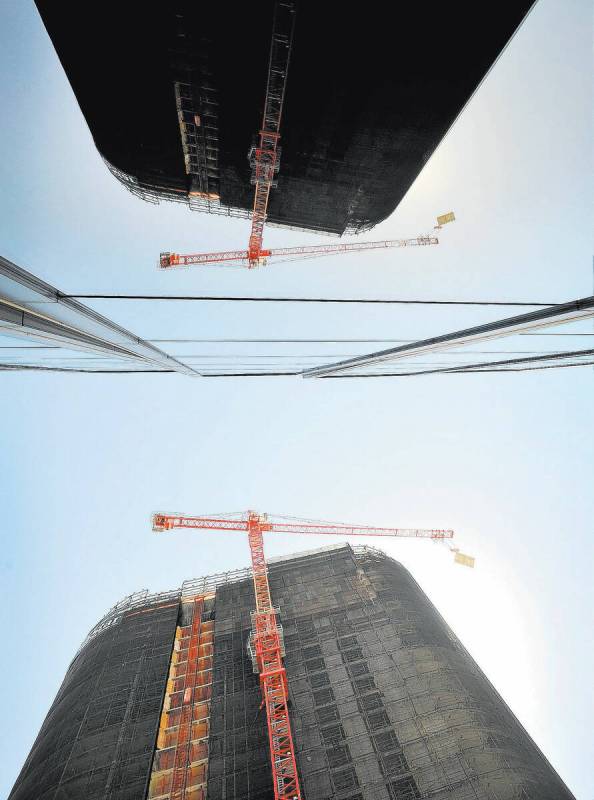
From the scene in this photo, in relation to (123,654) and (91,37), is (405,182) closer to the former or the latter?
(91,37)

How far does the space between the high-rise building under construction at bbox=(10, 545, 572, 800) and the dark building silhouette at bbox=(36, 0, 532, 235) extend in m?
32.2

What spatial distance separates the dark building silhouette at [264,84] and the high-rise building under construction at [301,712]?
1268 inches

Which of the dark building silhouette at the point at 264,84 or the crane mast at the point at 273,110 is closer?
the dark building silhouette at the point at 264,84

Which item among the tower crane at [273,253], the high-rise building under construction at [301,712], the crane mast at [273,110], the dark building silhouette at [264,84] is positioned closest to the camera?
the dark building silhouette at [264,84]

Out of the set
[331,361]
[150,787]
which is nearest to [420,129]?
[331,361]

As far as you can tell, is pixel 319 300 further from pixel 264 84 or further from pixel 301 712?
pixel 301 712

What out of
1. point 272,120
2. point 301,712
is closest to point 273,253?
point 272,120

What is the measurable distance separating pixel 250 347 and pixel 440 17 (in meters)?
15.2

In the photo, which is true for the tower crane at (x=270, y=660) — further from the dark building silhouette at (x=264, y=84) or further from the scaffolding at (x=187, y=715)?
the dark building silhouette at (x=264, y=84)

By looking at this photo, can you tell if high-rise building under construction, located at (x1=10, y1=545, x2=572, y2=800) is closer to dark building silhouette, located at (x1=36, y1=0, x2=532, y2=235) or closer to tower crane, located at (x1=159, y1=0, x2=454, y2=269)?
tower crane, located at (x1=159, y1=0, x2=454, y2=269)

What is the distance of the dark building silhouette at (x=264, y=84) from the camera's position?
14.3m

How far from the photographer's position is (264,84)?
17219 mm

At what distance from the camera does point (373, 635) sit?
88.2ft

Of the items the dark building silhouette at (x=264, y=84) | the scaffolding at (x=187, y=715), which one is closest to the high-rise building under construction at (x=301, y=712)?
the scaffolding at (x=187, y=715)
